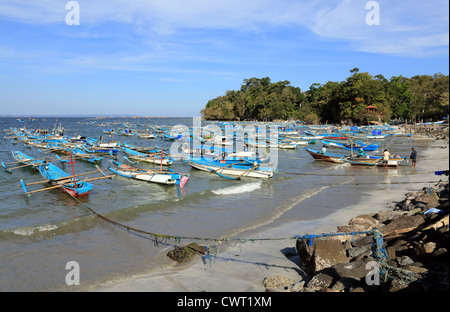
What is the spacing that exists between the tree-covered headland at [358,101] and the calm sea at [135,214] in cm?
4091

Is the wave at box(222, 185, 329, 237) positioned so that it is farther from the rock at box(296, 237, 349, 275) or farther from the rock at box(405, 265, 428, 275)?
the rock at box(405, 265, 428, 275)

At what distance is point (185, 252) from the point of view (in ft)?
34.6

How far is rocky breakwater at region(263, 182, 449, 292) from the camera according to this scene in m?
6.68

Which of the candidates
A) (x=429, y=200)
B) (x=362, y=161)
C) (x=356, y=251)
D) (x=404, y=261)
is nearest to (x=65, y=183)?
(x=356, y=251)

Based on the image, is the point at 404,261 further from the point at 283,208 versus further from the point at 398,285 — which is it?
the point at 283,208

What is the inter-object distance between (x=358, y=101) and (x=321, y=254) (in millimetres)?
76379

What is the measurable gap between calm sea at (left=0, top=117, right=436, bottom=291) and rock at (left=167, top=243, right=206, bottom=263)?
0.33 meters

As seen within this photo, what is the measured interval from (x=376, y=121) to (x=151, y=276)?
80.6 metres

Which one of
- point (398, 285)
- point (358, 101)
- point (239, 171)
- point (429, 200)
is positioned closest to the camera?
point (398, 285)

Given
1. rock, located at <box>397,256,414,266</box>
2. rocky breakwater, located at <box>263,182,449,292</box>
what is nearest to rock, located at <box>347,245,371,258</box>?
rocky breakwater, located at <box>263,182,449,292</box>

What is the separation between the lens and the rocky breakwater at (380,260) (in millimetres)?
6676

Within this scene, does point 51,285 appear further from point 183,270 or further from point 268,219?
point 268,219

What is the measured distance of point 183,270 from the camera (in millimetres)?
9656

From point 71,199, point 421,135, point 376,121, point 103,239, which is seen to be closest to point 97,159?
point 71,199
